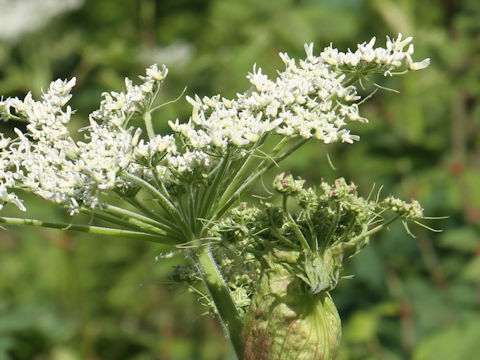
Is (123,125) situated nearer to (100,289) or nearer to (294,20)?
(294,20)

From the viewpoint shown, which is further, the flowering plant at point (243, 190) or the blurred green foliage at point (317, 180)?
the blurred green foliage at point (317, 180)

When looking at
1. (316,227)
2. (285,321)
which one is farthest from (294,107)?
(285,321)

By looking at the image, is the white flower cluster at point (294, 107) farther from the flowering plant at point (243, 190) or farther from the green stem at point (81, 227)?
the green stem at point (81, 227)

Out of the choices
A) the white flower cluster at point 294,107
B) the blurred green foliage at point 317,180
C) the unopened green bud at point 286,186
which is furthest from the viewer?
the blurred green foliage at point 317,180

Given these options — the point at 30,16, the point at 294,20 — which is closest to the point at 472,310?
the point at 294,20

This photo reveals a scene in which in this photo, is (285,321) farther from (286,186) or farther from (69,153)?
(69,153)

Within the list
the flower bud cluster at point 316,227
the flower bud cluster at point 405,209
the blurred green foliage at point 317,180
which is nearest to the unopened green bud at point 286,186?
the flower bud cluster at point 316,227

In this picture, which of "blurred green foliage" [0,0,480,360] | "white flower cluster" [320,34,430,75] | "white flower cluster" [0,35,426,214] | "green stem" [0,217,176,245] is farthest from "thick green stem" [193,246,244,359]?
"blurred green foliage" [0,0,480,360]

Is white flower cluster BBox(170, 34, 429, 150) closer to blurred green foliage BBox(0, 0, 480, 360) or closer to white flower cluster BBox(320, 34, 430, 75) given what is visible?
white flower cluster BBox(320, 34, 430, 75)
